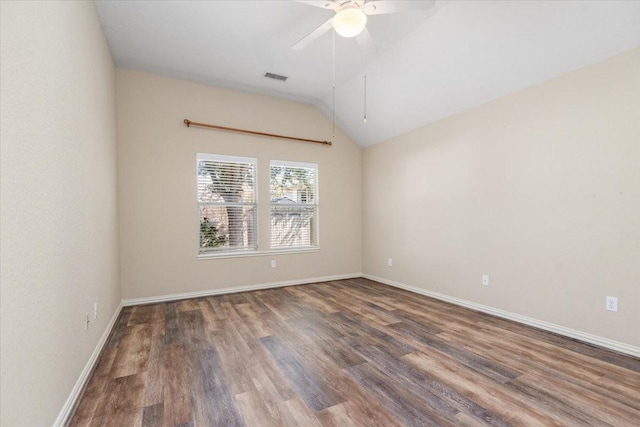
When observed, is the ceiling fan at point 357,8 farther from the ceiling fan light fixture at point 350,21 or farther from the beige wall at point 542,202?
the beige wall at point 542,202

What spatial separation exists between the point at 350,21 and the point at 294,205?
3.11 metres

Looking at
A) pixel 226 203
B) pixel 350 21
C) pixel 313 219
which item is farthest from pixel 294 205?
pixel 350 21

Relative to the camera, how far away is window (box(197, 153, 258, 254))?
14.1ft

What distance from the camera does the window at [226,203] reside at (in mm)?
4289

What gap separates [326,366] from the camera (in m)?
2.24

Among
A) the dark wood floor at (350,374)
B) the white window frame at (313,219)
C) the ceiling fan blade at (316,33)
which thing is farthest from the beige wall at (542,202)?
the ceiling fan blade at (316,33)

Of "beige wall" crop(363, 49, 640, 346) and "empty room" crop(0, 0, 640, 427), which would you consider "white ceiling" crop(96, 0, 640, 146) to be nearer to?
"empty room" crop(0, 0, 640, 427)

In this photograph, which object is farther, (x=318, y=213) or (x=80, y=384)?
(x=318, y=213)

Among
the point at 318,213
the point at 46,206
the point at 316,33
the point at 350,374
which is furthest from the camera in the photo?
the point at 318,213

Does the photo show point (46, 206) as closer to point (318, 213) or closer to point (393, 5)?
point (393, 5)

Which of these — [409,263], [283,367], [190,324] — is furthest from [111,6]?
[409,263]

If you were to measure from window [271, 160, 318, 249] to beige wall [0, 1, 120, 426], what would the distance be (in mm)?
2567

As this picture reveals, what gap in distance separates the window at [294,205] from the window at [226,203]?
13.9 inches

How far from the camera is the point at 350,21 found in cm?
221
